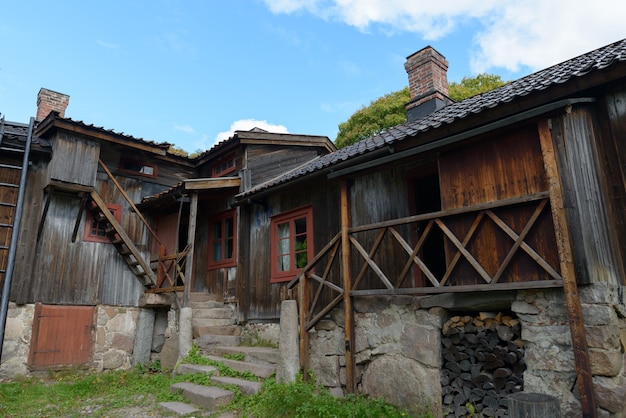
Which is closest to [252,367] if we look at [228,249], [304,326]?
[304,326]

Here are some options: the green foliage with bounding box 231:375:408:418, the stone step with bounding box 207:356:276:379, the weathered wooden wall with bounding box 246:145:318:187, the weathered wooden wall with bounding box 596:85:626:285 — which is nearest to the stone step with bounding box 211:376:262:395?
the green foliage with bounding box 231:375:408:418

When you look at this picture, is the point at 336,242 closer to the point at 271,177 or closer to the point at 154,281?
the point at 271,177

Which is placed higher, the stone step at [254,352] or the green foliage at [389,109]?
the green foliage at [389,109]

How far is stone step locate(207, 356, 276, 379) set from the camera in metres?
7.43

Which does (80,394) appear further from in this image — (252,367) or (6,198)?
(6,198)

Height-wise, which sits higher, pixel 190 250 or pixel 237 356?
pixel 190 250

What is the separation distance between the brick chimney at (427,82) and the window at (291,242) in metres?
3.53

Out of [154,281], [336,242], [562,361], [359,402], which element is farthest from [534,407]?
[154,281]

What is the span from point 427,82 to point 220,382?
302 inches

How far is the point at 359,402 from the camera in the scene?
6.09 meters

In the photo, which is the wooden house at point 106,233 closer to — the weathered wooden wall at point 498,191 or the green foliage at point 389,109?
the weathered wooden wall at point 498,191

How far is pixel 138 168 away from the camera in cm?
1268

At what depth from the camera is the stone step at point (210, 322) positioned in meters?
9.95

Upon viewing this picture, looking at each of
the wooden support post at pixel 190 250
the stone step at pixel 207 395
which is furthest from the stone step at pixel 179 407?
the wooden support post at pixel 190 250
